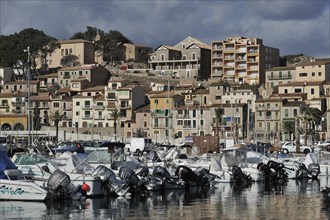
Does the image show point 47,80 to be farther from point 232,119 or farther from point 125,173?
point 125,173

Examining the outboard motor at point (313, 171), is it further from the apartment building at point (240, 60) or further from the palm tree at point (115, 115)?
the apartment building at point (240, 60)

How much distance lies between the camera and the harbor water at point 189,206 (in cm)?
2866

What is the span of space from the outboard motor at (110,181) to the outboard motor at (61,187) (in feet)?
6.87

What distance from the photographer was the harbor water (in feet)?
94.0

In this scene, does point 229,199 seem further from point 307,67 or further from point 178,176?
point 307,67

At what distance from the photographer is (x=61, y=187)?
32250 mm

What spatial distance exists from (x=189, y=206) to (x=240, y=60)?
92.2 meters

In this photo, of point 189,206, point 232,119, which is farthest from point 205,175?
point 232,119

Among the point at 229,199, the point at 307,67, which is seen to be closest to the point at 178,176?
the point at 229,199

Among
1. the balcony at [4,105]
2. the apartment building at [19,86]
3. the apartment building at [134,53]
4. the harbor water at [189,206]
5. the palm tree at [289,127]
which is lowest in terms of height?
the harbor water at [189,206]

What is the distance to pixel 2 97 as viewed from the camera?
11312 cm

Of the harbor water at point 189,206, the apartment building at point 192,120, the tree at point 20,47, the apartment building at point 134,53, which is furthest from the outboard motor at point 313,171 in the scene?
the apartment building at point 134,53

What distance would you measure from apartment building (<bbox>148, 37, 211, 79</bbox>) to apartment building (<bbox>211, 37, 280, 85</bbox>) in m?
2.81

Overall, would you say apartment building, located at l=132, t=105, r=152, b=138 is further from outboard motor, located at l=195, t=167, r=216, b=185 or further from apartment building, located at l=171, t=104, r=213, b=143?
outboard motor, located at l=195, t=167, r=216, b=185
